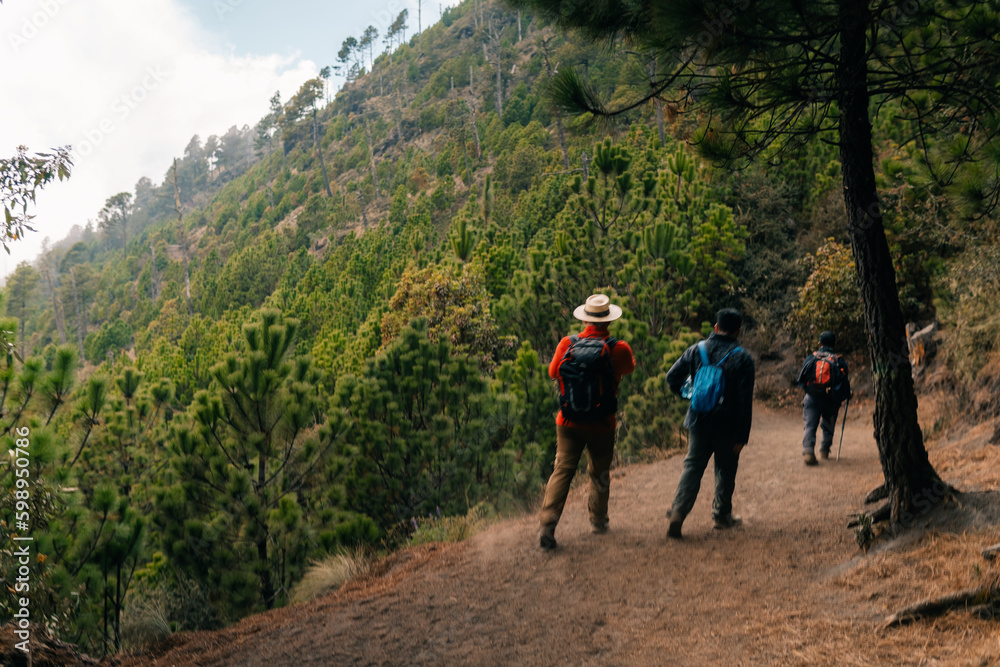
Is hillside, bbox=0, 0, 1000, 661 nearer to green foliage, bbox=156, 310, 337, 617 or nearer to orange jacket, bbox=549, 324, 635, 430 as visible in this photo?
green foliage, bbox=156, 310, 337, 617

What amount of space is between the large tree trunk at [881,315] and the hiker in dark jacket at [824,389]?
8.52 feet

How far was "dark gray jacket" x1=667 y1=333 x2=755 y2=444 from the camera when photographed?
4078 mm

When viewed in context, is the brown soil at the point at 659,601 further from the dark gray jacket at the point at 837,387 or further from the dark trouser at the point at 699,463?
the dark gray jacket at the point at 837,387

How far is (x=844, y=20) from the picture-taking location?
131 inches

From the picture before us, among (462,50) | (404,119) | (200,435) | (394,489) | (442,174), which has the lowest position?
(394,489)

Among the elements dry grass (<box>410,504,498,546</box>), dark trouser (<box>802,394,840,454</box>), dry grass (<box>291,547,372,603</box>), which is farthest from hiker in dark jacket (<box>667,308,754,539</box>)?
dry grass (<box>291,547,372,603</box>)

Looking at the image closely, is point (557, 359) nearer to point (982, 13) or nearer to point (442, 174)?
point (982, 13)

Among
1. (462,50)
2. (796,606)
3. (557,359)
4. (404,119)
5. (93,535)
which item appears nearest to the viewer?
(796,606)

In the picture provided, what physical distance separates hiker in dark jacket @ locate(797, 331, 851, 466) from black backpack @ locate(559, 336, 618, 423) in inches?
129

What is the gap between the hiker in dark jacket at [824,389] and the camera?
20.4 ft

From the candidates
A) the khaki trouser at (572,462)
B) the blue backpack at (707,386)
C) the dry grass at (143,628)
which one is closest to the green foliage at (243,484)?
the dry grass at (143,628)

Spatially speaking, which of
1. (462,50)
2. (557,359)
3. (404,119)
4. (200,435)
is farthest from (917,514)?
(462,50)

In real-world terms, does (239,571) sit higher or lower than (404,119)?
lower

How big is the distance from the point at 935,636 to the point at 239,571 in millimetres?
6459
